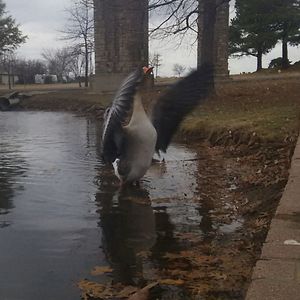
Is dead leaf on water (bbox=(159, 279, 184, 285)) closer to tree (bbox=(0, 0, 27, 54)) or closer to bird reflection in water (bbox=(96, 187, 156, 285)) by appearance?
bird reflection in water (bbox=(96, 187, 156, 285))

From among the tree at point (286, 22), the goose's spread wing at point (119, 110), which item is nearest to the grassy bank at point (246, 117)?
the goose's spread wing at point (119, 110)

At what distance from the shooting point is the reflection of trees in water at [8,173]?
745 centimetres

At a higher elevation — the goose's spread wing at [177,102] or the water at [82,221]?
the goose's spread wing at [177,102]

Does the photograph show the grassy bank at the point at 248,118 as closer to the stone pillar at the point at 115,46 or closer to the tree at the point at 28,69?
the stone pillar at the point at 115,46

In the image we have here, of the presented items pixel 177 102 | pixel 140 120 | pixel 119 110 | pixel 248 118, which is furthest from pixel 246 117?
pixel 119 110

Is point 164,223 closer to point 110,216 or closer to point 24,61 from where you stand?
point 110,216

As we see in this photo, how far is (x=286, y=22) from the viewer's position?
1866 inches

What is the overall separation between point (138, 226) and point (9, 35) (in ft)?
191

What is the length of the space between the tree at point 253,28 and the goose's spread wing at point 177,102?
130 ft

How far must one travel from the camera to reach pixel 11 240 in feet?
18.6

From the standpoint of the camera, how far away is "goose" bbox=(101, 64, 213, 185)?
691 centimetres

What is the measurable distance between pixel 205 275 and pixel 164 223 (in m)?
1.86

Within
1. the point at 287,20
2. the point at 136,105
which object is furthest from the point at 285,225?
the point at 287,20

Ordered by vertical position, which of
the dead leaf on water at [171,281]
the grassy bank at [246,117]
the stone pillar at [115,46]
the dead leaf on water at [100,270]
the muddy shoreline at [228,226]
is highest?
the stone pillar at [115,46]
